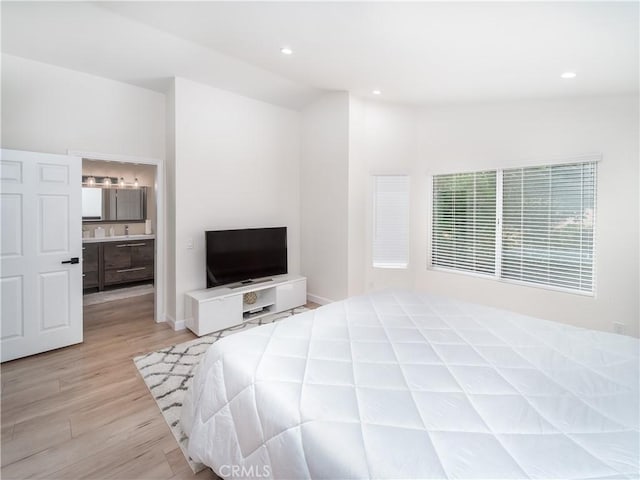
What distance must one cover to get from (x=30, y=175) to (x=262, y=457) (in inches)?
132

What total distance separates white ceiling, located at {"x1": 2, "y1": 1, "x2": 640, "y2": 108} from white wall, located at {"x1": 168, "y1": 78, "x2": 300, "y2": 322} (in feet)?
1.52

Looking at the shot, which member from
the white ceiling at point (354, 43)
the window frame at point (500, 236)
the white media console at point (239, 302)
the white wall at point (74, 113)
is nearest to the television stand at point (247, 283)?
the white media console at point (239, 302)

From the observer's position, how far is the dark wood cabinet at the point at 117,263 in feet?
16.2

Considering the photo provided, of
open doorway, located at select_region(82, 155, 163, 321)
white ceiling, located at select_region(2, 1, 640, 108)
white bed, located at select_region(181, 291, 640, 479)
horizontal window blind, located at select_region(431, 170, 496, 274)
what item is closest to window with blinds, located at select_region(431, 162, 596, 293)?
horizontal window blind, located at select_region(431, 170, 496, 274)

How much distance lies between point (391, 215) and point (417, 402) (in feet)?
11.2

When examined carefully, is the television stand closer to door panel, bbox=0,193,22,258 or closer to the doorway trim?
the doorway trim

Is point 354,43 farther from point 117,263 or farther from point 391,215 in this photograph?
point 117,263

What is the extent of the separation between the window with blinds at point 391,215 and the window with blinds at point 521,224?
456 millimetres

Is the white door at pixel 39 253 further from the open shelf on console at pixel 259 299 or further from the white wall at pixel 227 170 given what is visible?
the open shelf on console at pixel 259 299

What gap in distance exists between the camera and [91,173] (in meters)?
5.22

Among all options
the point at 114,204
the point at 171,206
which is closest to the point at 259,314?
the point at 171,206

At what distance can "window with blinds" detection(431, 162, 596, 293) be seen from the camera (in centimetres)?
334

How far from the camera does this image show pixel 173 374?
2.56 metres

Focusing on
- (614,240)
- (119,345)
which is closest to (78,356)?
(119,345)
